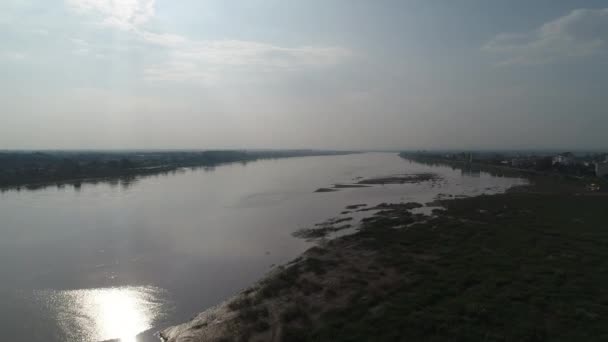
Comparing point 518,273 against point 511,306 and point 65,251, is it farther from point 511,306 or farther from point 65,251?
point 65,251

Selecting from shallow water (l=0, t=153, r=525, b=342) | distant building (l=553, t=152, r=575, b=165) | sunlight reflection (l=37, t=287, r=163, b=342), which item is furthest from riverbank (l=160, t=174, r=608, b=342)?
distant building (l=553, t=152, r=575, b=165)

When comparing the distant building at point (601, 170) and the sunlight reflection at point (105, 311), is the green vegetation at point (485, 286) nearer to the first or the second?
the sunlight reflection at point (105, 311)

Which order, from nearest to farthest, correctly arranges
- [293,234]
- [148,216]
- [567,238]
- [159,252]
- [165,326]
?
[165,326]
[567,238]
[159,252]
[293,234]
[148,216]

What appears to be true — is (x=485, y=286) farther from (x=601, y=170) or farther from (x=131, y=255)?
(x=601, y=170)

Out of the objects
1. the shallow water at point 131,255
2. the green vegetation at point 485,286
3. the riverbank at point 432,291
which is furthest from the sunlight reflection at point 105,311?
the green vegetation at point 485,286

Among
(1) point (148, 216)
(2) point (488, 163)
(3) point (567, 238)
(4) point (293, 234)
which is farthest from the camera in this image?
(2) point (488, 163)

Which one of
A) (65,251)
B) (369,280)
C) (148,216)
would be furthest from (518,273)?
(148,216)

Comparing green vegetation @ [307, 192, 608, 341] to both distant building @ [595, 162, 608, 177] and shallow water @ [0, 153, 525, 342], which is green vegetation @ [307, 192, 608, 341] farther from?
distant building @ [595, 162, 608, 177]

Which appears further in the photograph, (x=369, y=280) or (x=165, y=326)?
(x=369, y=280)

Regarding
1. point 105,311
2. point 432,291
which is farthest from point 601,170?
point 105,311
